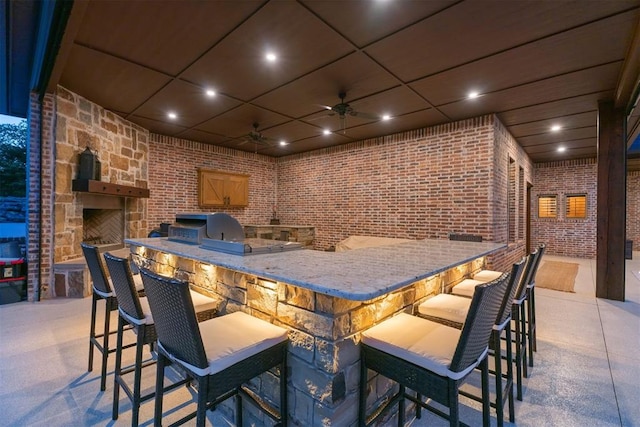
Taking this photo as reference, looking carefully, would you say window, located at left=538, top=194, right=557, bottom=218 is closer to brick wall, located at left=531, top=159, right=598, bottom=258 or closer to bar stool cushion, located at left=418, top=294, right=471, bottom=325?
brick wall, located at left=531, top=159, right=598, bottom=258

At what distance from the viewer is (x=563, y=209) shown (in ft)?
28.5

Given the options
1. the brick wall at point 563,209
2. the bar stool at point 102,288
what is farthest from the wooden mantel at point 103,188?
the brick wall at point 563,209

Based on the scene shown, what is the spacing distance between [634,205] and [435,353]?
11775 mm

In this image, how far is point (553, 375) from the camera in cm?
239

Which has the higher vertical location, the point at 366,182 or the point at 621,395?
the point at 366,182

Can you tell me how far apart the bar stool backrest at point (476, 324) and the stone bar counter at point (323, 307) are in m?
0.27

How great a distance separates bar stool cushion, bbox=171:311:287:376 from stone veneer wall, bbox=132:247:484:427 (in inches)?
4.2

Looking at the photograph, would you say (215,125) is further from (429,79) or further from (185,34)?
(429,79)

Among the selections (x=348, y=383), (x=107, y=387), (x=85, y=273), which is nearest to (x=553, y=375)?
(x=348, y=383)

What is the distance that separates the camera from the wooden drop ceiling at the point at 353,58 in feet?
7.76

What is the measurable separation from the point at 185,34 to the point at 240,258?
2.21 meters

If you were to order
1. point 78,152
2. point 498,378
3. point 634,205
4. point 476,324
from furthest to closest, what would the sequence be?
point 634,205 < point 78,152 < point 498,378 < point 476,324

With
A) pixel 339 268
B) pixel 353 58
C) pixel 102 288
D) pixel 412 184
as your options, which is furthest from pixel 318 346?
pixel 412 184

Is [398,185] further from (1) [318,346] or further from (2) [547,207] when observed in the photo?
(2) [547,207]
